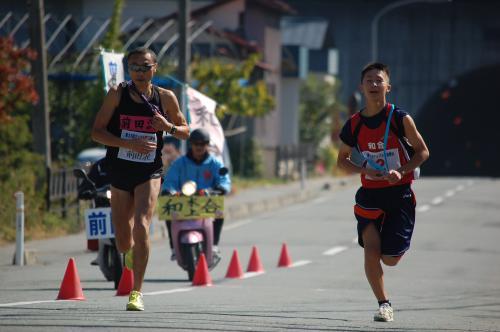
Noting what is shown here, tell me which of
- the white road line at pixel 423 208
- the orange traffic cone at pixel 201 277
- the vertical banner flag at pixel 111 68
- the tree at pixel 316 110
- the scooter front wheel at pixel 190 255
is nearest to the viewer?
the orange traffic cone at pixel 201 277

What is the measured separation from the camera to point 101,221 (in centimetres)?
1232

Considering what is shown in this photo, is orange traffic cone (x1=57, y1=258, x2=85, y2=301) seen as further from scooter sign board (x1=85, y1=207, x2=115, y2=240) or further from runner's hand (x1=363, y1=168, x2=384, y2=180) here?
runner's hand (x1=363, y1=168, x2=384, y2=180)

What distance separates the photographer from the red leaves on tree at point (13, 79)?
62.4 ft

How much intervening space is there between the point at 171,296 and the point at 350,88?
181 feet

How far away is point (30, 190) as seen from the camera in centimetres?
1950

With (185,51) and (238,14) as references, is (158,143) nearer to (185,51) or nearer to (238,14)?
(185,51)

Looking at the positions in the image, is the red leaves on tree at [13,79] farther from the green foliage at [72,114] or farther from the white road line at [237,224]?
the green foliage at [72,114]

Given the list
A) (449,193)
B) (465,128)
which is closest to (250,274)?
(449,193)

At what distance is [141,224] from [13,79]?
10795 mm

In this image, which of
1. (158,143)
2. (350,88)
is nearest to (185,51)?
(158,143)

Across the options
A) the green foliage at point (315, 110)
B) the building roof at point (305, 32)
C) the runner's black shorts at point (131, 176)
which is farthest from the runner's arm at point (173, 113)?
the building roof at point (305, 32)

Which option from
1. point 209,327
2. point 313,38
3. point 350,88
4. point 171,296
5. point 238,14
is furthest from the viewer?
point 350,88

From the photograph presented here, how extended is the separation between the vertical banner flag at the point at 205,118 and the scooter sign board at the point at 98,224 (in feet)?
15.9

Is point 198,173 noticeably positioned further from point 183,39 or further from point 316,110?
point 316,110
